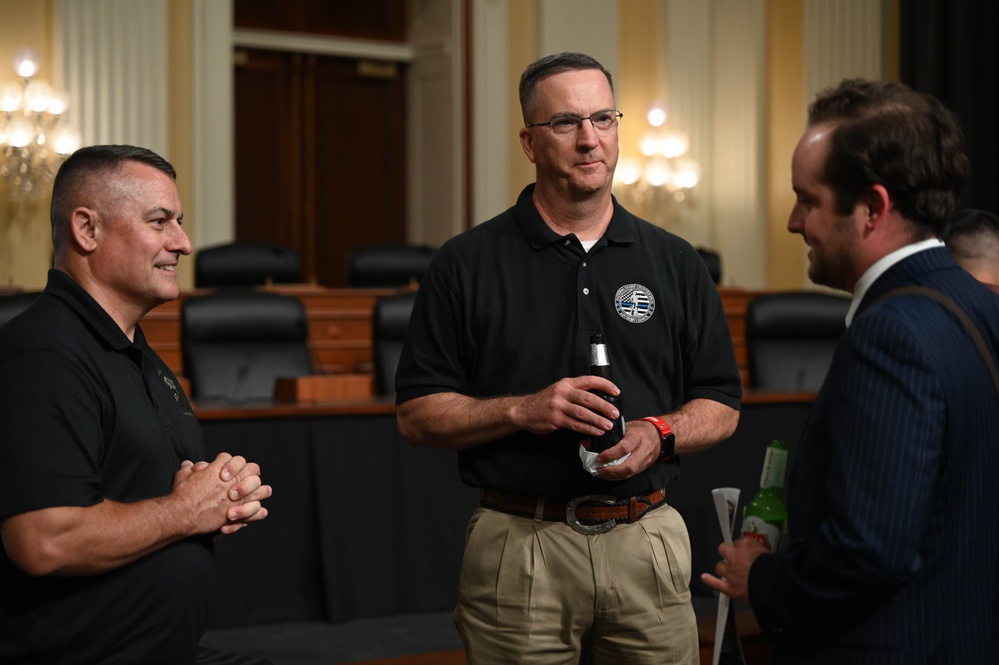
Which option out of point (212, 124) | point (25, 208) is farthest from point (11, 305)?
point (212, 124)

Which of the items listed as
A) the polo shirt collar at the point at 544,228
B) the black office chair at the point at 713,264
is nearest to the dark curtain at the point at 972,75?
the black office chair at the point at 713,264

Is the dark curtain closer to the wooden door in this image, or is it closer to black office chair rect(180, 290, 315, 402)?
the wooden door

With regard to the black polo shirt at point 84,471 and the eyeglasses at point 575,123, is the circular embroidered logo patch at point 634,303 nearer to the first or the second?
the eyeglasses at point 575,123

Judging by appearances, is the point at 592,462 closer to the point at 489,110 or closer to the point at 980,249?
the point at 980,249

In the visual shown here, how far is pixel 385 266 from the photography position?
23.7ft

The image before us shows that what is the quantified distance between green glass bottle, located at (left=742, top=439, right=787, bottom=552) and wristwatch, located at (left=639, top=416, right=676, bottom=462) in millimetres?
257

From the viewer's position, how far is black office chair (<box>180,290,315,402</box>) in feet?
17.1

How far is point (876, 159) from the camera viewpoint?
4.64 feet

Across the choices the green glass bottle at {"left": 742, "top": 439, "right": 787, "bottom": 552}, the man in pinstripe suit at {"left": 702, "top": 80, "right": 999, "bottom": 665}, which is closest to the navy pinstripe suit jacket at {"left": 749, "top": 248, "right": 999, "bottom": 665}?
the man in pinstripe suit at {"left": 702, "top": 80, "right": 999, "bottom": 665}

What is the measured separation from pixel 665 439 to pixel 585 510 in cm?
19

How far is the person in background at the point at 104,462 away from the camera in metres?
1.63

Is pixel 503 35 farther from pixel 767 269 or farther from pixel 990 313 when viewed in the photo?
pixel 990 313

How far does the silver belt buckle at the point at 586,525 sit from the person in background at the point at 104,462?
518 millimetres

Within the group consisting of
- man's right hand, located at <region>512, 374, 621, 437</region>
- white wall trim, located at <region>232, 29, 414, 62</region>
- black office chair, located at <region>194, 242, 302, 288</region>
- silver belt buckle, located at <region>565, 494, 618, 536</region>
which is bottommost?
silver belt buckle, located at <region>565, 494, 618, 536</region>
